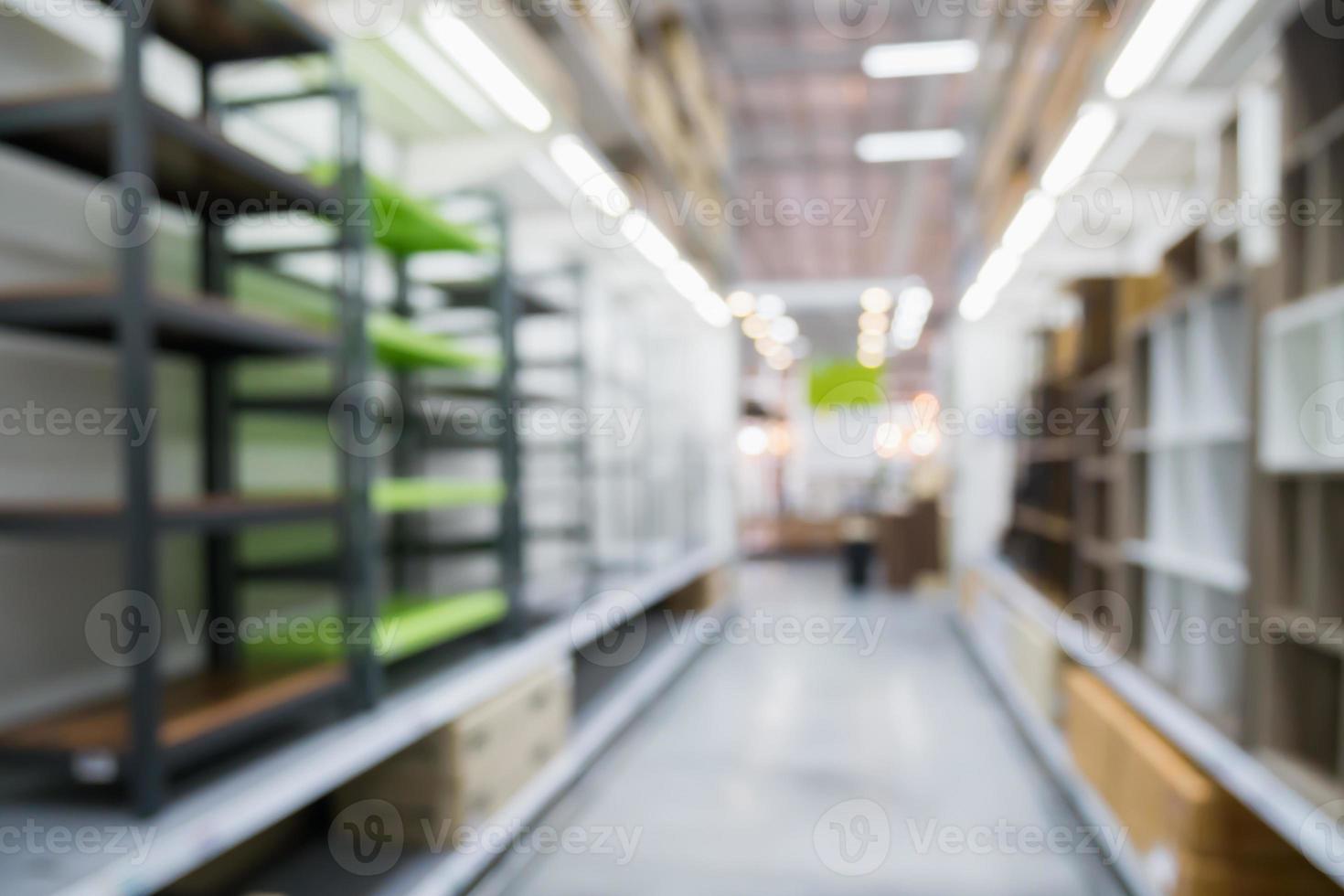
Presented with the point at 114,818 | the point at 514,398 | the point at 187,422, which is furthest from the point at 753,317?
the point at 114,818

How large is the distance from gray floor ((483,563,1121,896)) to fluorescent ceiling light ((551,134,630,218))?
87.3 inches

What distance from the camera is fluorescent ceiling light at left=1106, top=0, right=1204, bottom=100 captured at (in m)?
2.00

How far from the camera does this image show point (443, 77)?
97.1 inches

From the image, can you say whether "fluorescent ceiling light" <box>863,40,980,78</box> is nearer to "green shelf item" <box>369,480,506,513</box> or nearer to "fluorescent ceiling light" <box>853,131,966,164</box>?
"fluorescent ceiling light" <box>853,131,966,164</box>

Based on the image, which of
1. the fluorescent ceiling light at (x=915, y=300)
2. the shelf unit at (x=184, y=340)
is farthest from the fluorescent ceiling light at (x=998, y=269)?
the shelf unit at (x=184, y=340)

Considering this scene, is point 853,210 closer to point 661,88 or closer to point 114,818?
point 661,88

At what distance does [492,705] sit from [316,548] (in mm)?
680

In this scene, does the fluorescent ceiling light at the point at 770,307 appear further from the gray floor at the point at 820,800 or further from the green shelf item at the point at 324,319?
the green shelf item at the point at 324,319

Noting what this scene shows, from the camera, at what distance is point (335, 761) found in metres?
1.60

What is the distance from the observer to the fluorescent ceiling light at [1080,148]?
107 inches

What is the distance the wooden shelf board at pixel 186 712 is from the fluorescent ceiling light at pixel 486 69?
153cm

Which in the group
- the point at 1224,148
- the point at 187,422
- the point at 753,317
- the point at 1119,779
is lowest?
the point at 1119,779

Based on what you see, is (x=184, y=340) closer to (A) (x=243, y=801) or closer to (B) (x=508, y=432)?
(A) (x=243, y=801)

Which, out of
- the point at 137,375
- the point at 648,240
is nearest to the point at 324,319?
the point at 137,375
